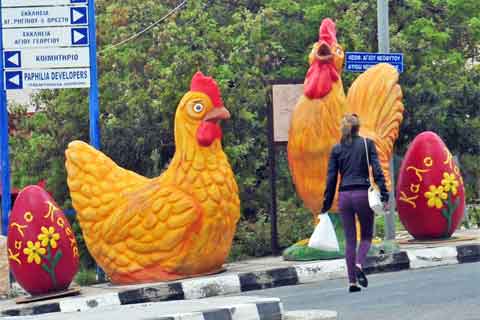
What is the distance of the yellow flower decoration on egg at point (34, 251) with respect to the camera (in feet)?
40.0

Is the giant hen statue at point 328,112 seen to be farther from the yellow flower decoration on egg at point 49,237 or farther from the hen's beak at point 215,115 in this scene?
the yellow flower decoration on egg at point 49,237

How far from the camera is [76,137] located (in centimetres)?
2000

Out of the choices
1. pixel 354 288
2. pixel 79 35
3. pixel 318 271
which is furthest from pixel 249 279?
pixel 79 35

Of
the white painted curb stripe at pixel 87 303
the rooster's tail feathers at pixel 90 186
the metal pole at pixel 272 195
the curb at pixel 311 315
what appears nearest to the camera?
the curb at pixel 311 315

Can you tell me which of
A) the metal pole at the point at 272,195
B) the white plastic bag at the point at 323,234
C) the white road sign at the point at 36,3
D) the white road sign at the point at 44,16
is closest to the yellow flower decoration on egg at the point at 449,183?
the metal pole at the point at 272,195

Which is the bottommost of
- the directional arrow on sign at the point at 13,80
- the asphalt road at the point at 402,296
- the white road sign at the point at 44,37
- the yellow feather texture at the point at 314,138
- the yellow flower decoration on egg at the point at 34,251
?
the asphalt road at the point at 402,296

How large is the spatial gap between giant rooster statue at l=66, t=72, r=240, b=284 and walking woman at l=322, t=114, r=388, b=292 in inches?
94.5

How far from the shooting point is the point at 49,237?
40.1ft

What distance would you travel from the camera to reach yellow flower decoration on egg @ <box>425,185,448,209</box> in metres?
14.3

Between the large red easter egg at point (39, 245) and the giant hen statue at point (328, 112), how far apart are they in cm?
284

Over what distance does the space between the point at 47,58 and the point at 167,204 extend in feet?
10.5

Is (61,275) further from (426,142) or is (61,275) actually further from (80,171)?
(426,142)

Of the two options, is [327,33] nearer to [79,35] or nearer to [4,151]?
[79,35]

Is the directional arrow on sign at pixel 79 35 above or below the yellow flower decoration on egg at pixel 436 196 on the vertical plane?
above
